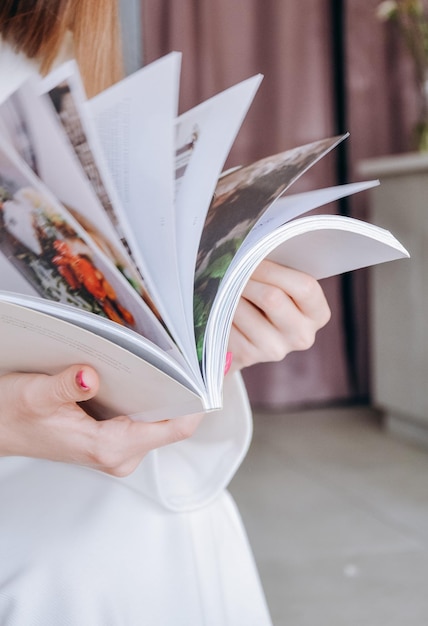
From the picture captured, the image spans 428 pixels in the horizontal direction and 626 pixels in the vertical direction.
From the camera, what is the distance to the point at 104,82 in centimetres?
83

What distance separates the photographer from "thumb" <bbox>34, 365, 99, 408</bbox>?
49 cm

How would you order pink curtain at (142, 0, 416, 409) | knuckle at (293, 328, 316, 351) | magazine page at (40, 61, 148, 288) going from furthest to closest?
pink curtain at (142, 0, 416, 409)
knuckle at (293, 328, 316, 351)
magazine page at (40, 61, 148, 288)

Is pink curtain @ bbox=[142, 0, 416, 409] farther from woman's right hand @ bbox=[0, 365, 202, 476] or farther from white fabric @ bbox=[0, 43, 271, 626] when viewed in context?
woman's right hand @ bbox=[0, 365, 202, 476]

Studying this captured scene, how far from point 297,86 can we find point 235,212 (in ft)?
7.64

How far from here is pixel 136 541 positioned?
24.0 inches

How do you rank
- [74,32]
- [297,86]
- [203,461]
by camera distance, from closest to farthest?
[203,461] → [74,32] → [297,86]

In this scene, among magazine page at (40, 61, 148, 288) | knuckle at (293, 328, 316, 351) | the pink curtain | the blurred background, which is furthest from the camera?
the pink curtain

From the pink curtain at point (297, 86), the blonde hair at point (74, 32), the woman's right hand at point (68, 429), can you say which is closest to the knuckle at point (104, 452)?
the woman's right hand at point (68, 429)

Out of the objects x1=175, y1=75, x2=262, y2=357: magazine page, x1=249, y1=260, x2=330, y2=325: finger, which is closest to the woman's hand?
x1=249, y1=260, x2=330, y2=325: finger

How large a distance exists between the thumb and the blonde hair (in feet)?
1.30

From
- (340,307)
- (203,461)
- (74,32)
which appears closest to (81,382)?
(203,461)

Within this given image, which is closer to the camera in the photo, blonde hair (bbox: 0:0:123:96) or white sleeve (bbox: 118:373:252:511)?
white sleeve (bbox: 118:373:252:511)

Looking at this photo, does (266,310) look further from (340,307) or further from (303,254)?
(340,307)

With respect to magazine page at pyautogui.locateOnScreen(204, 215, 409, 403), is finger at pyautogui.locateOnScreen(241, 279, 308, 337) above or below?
below
